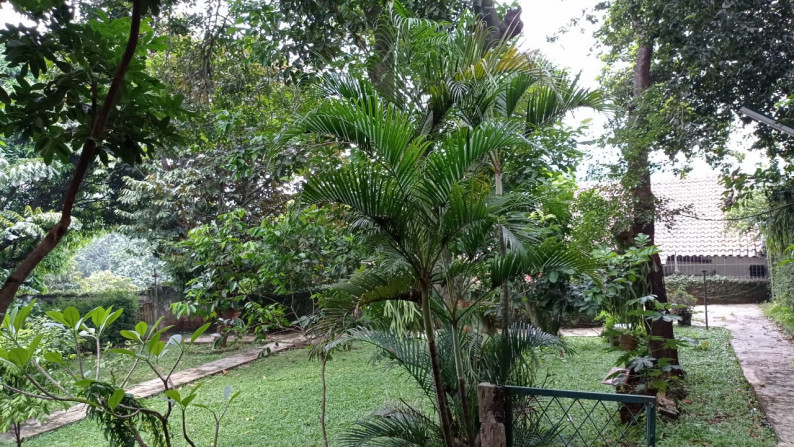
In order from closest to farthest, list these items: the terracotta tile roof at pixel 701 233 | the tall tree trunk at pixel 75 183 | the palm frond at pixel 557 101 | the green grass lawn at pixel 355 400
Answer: the tall tree trunk at pixel 75 183, the palm frond at pixel 557 101, the green grass lawn at pixel 355 400, the terracotta tile roof at pixel 701 233

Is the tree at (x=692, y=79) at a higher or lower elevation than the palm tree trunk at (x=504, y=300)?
higher

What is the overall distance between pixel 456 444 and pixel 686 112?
4.48 m

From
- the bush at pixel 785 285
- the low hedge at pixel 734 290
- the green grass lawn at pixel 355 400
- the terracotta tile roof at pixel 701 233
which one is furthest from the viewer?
the terracotta tile roof at pixel 701 233

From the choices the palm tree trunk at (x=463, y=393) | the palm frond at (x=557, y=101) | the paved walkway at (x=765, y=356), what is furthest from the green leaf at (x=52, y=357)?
the paved walkway at (x=765, y=356)

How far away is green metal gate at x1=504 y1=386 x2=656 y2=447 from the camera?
2.29m

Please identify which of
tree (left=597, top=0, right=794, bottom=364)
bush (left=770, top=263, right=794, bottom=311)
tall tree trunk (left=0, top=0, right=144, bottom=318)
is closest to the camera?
tall tree trunk (left=0, top=0, right=144, bottom=318)

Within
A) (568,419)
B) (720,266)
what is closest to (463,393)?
(568,419)

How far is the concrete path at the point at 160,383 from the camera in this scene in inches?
201

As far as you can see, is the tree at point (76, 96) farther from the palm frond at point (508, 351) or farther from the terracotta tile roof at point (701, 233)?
the terracotta tile roof at point (701, 233)

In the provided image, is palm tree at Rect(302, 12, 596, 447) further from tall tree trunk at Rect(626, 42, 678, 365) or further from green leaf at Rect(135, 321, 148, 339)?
tall tree trunk at Rect(626, 42, 678, 365)

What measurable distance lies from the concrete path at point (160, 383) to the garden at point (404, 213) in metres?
0.06

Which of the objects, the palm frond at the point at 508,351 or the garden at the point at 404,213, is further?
the palm frond at the point at 508,351

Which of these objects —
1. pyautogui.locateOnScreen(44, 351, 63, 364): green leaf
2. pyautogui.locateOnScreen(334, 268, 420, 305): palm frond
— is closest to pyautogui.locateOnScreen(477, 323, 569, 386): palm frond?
pyautogui.locateOnScreen(334, 268, 420, 305): palm frond

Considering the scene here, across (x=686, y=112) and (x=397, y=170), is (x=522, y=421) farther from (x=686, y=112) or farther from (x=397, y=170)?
(x=686, y=112)
